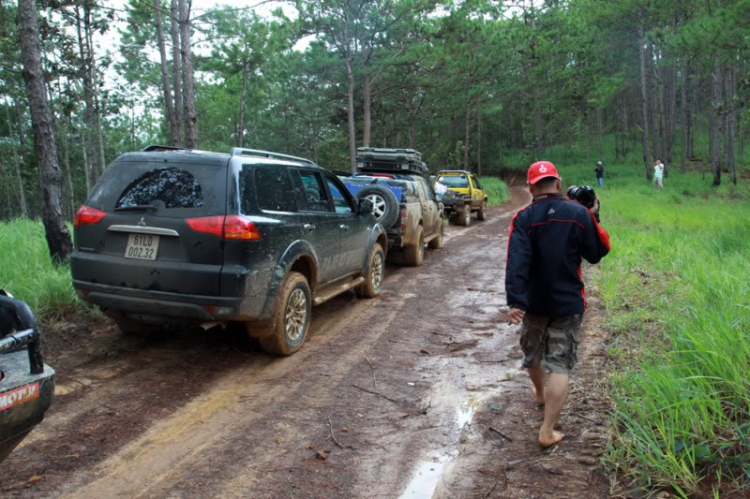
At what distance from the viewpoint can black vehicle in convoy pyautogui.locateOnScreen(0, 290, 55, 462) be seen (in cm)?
216

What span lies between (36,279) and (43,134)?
2223mm

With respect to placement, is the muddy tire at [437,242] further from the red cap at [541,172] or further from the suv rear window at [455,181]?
the red cap at [541,172]

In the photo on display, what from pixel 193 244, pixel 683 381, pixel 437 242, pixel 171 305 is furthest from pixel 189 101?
pixel 683 381

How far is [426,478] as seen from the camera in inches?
122

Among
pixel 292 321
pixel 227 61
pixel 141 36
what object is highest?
pixel 141 36

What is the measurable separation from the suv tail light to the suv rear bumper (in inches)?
20.1

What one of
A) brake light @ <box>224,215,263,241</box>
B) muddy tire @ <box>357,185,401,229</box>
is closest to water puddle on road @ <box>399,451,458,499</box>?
brake light @ <box>224,215,263,241</box>

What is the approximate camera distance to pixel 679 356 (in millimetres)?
3580

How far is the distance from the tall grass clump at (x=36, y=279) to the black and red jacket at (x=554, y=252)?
4840 millimetres

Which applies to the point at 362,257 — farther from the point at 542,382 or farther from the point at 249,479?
the point at 249,479

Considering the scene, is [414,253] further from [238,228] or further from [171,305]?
[171,305]

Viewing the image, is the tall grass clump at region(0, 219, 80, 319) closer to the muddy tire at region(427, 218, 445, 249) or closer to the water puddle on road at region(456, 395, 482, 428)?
the water puddle on road at region(456, 395, 482, 428)

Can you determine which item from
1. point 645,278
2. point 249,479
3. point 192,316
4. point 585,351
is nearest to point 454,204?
point 645,278

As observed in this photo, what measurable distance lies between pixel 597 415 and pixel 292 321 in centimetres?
287
